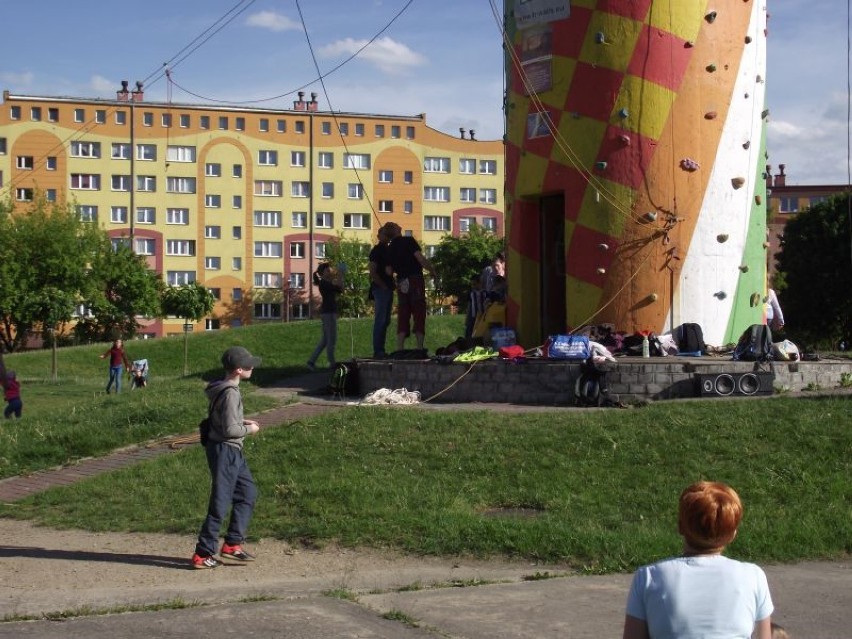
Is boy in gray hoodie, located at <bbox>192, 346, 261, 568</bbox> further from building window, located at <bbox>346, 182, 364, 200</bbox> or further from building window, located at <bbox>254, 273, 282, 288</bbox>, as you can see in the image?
building window, located at <bbox>346, 182, 364, 200</bbox>

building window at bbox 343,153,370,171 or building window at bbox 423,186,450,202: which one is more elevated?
building window at bbox 343,153,370,171

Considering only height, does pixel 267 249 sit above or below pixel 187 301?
above

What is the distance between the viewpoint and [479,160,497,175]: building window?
3868 inches

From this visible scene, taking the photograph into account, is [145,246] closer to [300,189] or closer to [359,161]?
[300,189]

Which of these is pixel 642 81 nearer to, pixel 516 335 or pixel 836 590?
pixel 516 335

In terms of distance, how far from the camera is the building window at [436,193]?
96.7 metres

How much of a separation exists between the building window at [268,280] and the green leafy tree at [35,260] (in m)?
27.8

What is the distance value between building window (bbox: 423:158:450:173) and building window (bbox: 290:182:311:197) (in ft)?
31.8

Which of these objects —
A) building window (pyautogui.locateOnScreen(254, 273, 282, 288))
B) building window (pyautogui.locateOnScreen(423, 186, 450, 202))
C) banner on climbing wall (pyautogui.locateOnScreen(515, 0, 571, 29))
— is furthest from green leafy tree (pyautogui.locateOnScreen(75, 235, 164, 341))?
banner on climbing wall (pyautogui.locateOnScreen(515, 0, 571, 29))

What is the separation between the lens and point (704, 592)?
3854mm

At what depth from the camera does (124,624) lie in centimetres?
692

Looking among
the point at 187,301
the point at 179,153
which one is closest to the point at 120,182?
the point at 179,153

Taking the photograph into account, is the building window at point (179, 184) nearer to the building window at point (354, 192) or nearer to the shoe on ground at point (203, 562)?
the building window at point (354, 192)

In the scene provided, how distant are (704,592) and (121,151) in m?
90.7
